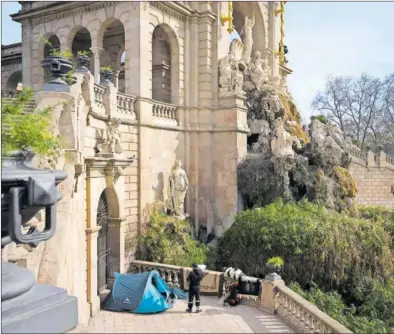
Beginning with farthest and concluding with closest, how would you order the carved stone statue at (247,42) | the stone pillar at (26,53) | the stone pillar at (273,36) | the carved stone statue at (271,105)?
the stone pillar at (273,36) < the carved stone statue at (247,42) < the carved stone statue at (271,105) < the stone pillar at (26,53)

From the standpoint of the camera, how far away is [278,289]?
11.4 m

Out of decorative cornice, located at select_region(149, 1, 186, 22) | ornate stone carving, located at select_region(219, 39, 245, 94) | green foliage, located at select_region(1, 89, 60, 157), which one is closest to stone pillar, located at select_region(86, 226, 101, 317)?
green foliage, located at select_region(1, 89, 60, 157)

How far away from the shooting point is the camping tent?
1151cm

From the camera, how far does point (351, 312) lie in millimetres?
13180

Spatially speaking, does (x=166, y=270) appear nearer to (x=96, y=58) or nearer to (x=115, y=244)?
(x=115, y=244)

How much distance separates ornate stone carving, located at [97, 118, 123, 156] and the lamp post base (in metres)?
10.3

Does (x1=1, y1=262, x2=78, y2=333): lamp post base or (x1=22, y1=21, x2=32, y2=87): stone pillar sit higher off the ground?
(x1=22, y1=21, x2=32, y2=87): stone pillar

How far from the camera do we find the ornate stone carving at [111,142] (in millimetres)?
12672

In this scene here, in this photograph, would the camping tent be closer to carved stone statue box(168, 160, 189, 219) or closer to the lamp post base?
carved stone statue box(168, 160, 189, 219)

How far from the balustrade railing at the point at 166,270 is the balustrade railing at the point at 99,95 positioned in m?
5.52

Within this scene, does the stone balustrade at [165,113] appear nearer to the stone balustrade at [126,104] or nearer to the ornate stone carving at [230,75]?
the stone balustrade at [126,104]

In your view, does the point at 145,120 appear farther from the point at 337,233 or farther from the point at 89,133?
the point at 337,233

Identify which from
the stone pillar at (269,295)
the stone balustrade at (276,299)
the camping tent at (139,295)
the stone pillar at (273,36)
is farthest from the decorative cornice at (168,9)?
the stone pillar at (269,295)

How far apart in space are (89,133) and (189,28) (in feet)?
29.4
